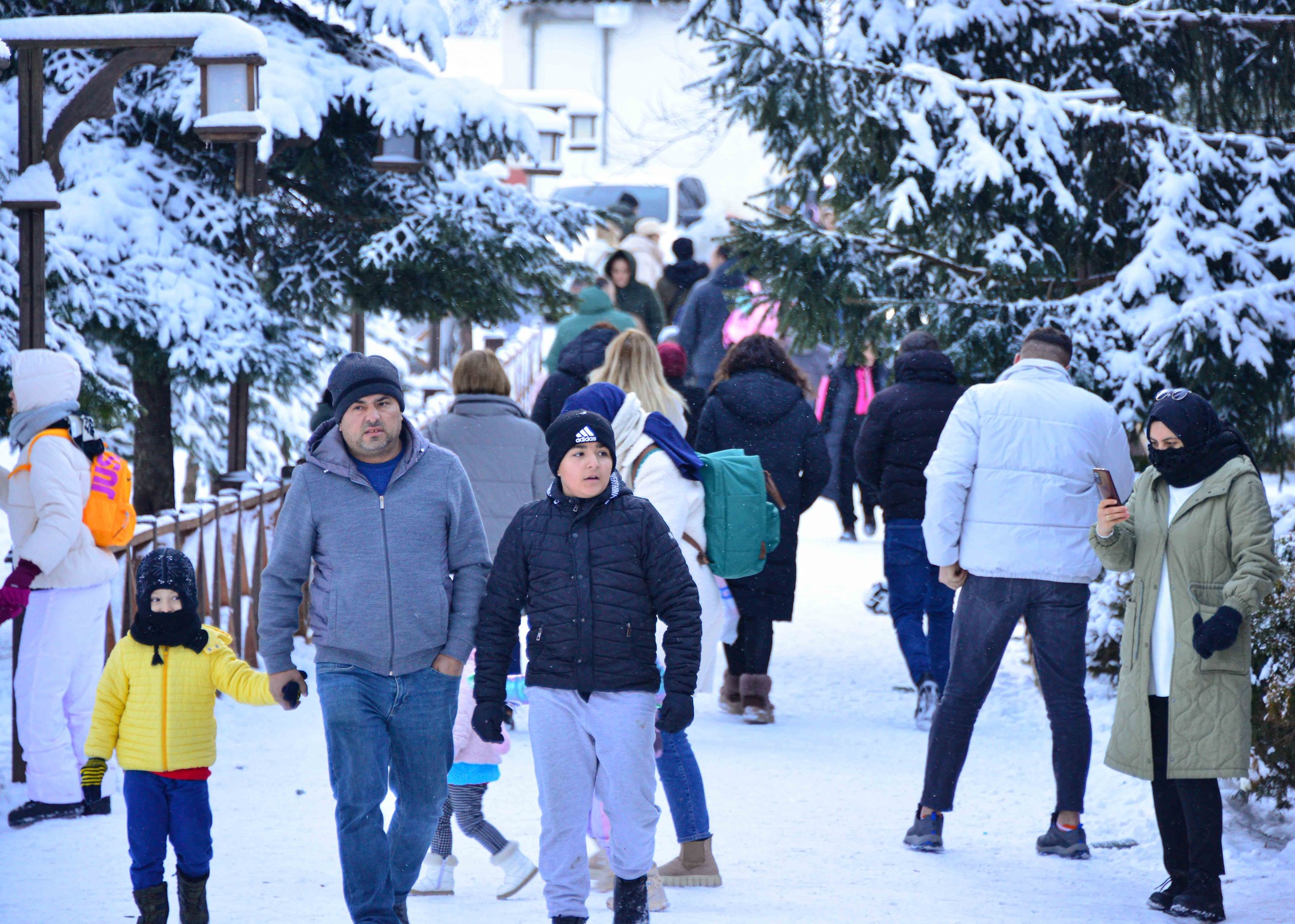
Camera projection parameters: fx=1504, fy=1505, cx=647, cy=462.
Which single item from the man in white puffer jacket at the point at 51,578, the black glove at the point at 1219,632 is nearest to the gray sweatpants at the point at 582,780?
the black glove at the point at 1219,632

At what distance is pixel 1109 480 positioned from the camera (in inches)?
197

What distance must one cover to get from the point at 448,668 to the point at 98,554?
2.29 meters

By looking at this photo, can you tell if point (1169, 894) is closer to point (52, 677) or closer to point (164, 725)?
point (164, 725)

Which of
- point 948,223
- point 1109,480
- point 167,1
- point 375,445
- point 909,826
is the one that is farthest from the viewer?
point 167,1

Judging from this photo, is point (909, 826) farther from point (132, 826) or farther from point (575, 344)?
point (575, 344)

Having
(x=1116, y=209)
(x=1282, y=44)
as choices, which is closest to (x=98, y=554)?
(x=1116, y=209)

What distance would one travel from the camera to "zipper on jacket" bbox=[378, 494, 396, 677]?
4.23 m

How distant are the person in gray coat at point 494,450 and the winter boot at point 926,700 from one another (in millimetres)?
2411

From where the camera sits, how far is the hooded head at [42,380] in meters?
5.77

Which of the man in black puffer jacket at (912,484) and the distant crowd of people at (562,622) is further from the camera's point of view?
the man in black puffer jacket at (912,484)

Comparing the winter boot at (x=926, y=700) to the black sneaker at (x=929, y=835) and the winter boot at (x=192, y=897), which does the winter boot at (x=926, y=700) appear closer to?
the black sneaker at (x=929, y=835)

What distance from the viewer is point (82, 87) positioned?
22.1 ft

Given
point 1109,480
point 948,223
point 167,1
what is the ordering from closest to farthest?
1. point 1109,480
2. point 948,223
3. point 167,1

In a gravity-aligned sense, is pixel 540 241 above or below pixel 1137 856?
above
